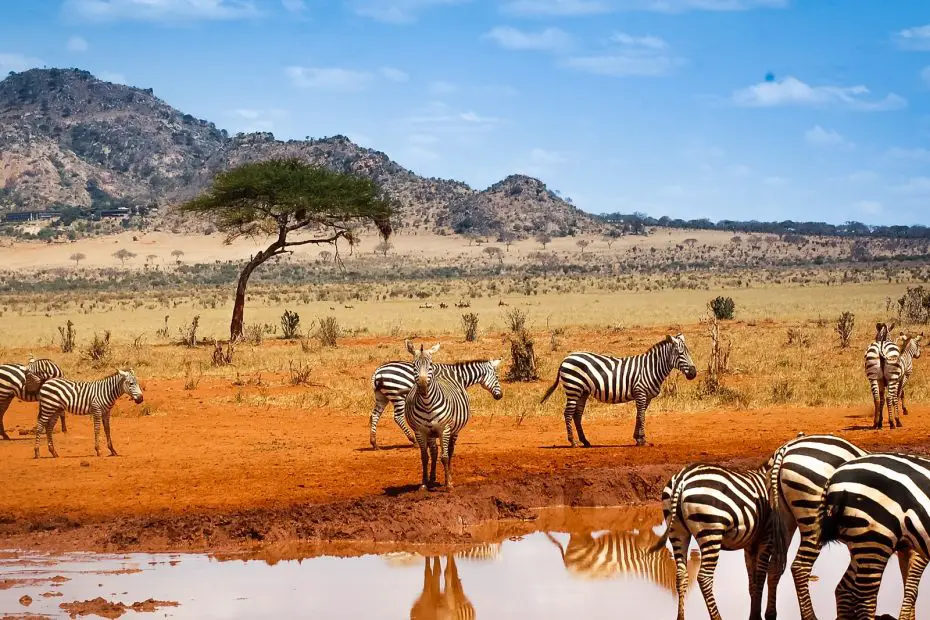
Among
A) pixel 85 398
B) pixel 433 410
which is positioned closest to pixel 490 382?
pixel 433 410

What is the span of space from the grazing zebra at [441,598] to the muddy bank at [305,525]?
0.93 meters

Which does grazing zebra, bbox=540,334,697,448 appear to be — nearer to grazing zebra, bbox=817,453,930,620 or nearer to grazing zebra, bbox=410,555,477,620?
grazing zebra, bbox=410,555,477,620

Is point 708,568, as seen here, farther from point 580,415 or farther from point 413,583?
point 580,415

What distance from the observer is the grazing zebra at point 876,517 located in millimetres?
7633

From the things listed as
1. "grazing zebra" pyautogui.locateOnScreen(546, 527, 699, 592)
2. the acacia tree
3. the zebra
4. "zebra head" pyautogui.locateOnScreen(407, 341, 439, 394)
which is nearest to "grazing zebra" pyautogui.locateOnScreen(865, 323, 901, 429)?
"grazing zebra" pyautogui.locateOnScreen(546, 527, 699, 592)

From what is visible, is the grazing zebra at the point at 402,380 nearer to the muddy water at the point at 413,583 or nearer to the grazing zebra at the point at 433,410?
the grazing zebra at the point at 433,410

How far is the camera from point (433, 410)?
41.9 ft

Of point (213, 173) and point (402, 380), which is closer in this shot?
point (402, 380)

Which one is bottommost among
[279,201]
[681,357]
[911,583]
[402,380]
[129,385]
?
[911,583]

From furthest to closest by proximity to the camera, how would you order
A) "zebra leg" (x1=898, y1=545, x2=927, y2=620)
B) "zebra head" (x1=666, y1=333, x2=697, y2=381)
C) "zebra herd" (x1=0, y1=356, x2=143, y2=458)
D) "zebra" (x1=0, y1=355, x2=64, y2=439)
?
"zebra" (x1=0, y1=355, x2=64, y2=439)
"zebra herd" (x1=0, y1=356, x2=143, y2=458)
"zebra head" (x1=666, y1=333, x2=697, y2=381)
"zebra leg" (x1=898, y1=545, x2=927, y2=620)

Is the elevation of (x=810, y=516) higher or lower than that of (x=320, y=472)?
higher

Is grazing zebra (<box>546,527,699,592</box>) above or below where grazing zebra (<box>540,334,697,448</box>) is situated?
below

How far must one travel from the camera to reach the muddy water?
10008 millimetres

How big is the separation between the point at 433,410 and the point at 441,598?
2.79 m
